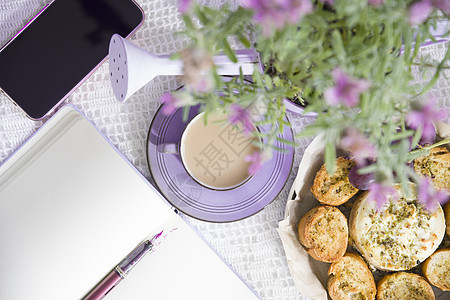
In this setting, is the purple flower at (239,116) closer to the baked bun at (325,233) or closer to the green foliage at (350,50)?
the green foliage at (350,50)

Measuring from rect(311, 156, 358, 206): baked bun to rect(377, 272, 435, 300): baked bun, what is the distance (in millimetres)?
147

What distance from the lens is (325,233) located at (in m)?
0.66

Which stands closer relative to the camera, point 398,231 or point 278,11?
point 278,11

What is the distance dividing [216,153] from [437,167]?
34 cm

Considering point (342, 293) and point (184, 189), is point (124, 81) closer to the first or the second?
point (184, 189)

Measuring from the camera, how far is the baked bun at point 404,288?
2.22ft

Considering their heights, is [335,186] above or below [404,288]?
above

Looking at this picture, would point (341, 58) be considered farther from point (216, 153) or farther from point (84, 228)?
point (84, 228)

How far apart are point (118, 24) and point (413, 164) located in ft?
1.70

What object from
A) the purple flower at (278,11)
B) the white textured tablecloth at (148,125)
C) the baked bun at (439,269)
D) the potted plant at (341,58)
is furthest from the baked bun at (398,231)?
the purple flower at (278,11)

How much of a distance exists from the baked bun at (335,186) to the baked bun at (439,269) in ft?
0.52

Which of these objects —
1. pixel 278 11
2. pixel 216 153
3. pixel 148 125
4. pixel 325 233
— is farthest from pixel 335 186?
pixel 278 11

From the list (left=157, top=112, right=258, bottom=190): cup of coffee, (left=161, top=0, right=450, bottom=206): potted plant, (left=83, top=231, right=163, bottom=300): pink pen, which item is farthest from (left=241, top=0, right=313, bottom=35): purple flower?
(left=83, top=231, right=163, bottom=300): pink pen

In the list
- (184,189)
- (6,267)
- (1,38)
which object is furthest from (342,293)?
(1,38)
